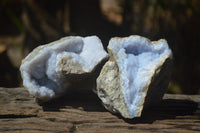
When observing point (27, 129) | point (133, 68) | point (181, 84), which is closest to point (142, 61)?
point (133, 68)

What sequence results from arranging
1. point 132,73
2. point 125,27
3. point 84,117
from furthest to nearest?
point 125,27 < point 84,117 < point 132,73

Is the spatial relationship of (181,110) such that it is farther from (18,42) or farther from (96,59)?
(18,42)

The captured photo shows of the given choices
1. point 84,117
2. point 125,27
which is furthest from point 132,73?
point 125,27

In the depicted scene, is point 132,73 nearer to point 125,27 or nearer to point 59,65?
point 59,65

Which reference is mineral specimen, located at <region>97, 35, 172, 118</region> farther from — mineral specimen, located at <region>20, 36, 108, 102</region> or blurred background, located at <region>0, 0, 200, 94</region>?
blurred background, located at <region>0, 0, 200, 94</region>

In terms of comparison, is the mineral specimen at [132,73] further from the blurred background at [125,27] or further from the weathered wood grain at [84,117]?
the blurred background at [125,27]

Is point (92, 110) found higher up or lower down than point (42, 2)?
lower down
